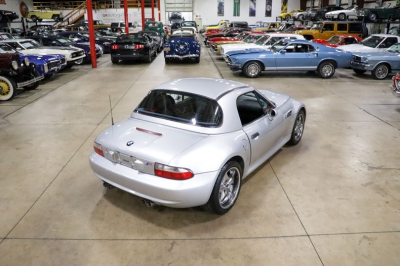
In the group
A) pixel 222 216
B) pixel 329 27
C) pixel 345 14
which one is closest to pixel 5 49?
pixel 222 216

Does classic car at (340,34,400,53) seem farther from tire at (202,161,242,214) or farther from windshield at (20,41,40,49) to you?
windshield at (20,41,40,49)

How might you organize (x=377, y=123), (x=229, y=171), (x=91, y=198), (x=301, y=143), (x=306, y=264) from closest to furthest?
(x=306, y=264)
(x=229, y=171)
(x=91, y=198)
(x=301, y=143)
(x=377, y=123)

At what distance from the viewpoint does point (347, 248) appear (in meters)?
3.00

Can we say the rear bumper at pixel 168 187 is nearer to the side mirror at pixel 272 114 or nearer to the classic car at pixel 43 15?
the side mirror at pixel 272 114

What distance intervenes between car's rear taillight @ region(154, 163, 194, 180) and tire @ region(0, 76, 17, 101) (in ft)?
24.1

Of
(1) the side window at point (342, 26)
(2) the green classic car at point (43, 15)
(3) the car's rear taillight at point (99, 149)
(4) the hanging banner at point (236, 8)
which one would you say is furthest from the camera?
(4) the hanging banner at point (236, 8)

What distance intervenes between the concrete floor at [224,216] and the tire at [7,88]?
Answer: 217 cm

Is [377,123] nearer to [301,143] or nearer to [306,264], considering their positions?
[301,143]

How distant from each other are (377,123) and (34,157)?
6755mm

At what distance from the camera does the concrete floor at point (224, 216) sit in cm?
294

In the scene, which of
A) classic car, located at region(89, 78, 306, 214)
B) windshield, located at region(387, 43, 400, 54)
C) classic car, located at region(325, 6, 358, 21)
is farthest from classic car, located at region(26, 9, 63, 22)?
classic car, located at region(89, 78, 306, 214)

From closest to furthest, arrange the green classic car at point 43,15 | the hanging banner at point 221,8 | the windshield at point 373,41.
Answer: the windshield at point 373,41 → the green classic car at point 43,15 → the hanging banner at point 221,8

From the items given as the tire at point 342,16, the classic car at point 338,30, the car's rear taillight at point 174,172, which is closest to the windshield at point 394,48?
the classic car at point 338,30

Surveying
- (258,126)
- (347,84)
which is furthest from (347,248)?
(347,84)
